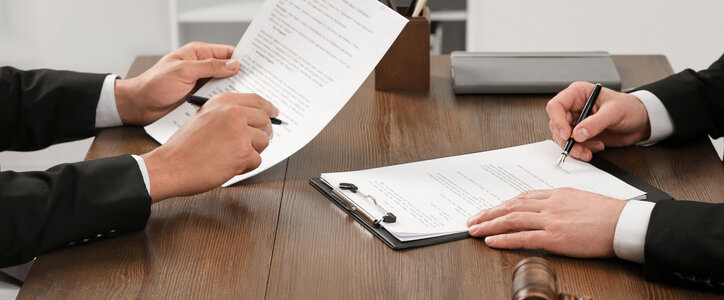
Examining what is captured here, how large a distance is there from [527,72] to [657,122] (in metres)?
0.32

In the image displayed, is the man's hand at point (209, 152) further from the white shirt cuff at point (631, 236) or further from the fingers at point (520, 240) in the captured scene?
the white shirt cuff at point (631, 236)

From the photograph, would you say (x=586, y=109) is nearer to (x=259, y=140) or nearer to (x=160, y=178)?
(x=259, y=140)

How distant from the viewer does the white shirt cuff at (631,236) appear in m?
0.90

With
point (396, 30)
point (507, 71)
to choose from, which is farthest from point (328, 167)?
point (507, 71)

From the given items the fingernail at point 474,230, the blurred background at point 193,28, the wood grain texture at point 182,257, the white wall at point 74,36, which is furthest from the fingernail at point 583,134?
the white wall at point 74,36

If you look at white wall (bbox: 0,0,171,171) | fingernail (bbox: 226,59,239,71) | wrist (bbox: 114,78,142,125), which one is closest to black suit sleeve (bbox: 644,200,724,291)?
fingernail (bbox: 226,59,239,71)

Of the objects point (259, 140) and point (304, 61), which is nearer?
point (259, 140)

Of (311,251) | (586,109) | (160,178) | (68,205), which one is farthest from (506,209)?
(68,205)

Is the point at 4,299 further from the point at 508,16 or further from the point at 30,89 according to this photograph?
the point at 508,16

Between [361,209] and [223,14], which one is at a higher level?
[361,209]

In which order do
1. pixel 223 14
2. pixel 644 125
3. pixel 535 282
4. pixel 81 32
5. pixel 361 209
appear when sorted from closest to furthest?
1. pixel 535 282
2. pixel 361 209
3. pixel 644 125
4. pixel 223 14
5. pixel 81 32

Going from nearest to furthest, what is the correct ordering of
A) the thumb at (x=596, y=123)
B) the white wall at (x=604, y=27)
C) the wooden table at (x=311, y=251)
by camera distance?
the wooden table at (x=311, y=251) < the thumb at (x=596, y=123) < the white wall at (x=604, y=27)

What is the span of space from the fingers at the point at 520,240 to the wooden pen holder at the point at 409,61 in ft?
1.94

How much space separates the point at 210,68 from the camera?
1.34m
